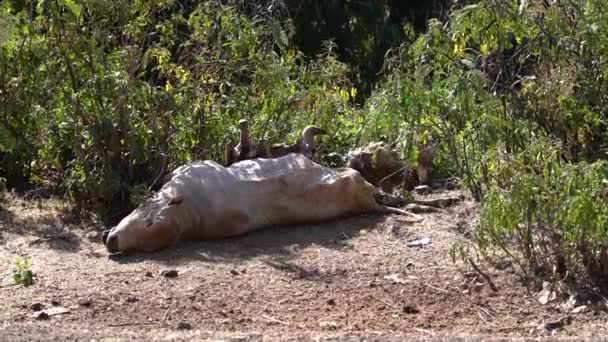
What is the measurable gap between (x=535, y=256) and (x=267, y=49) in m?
3.40

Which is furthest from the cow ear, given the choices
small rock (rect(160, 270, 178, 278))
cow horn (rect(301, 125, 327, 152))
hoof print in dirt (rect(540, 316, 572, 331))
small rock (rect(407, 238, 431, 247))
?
hoof print in dirt (rect(540, 316, 572, 331))

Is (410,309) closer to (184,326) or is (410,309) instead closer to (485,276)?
(485,276)

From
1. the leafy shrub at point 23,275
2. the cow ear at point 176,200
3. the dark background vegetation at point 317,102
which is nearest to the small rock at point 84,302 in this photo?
the leafy shrub at point 23,275

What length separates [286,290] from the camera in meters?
7.05

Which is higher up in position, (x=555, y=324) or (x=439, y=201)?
(x=439, y=201)

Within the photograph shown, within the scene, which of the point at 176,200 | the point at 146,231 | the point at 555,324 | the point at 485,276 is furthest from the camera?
the point at 176,200

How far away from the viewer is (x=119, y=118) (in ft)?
28.3

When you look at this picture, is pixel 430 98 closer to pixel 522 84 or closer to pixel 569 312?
pixel 522 84

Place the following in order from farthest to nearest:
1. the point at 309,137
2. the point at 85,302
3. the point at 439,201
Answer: the point at 309,137
the point at 439,201
the point at 85,302

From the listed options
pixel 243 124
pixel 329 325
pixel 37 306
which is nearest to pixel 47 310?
pixel 37 306

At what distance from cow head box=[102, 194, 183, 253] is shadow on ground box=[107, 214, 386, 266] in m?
0.06

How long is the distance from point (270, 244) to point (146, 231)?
78 cm

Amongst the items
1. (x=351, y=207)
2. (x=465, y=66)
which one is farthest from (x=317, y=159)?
(x=465, y=66)

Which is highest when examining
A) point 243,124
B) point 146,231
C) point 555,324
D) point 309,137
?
point 243,124
